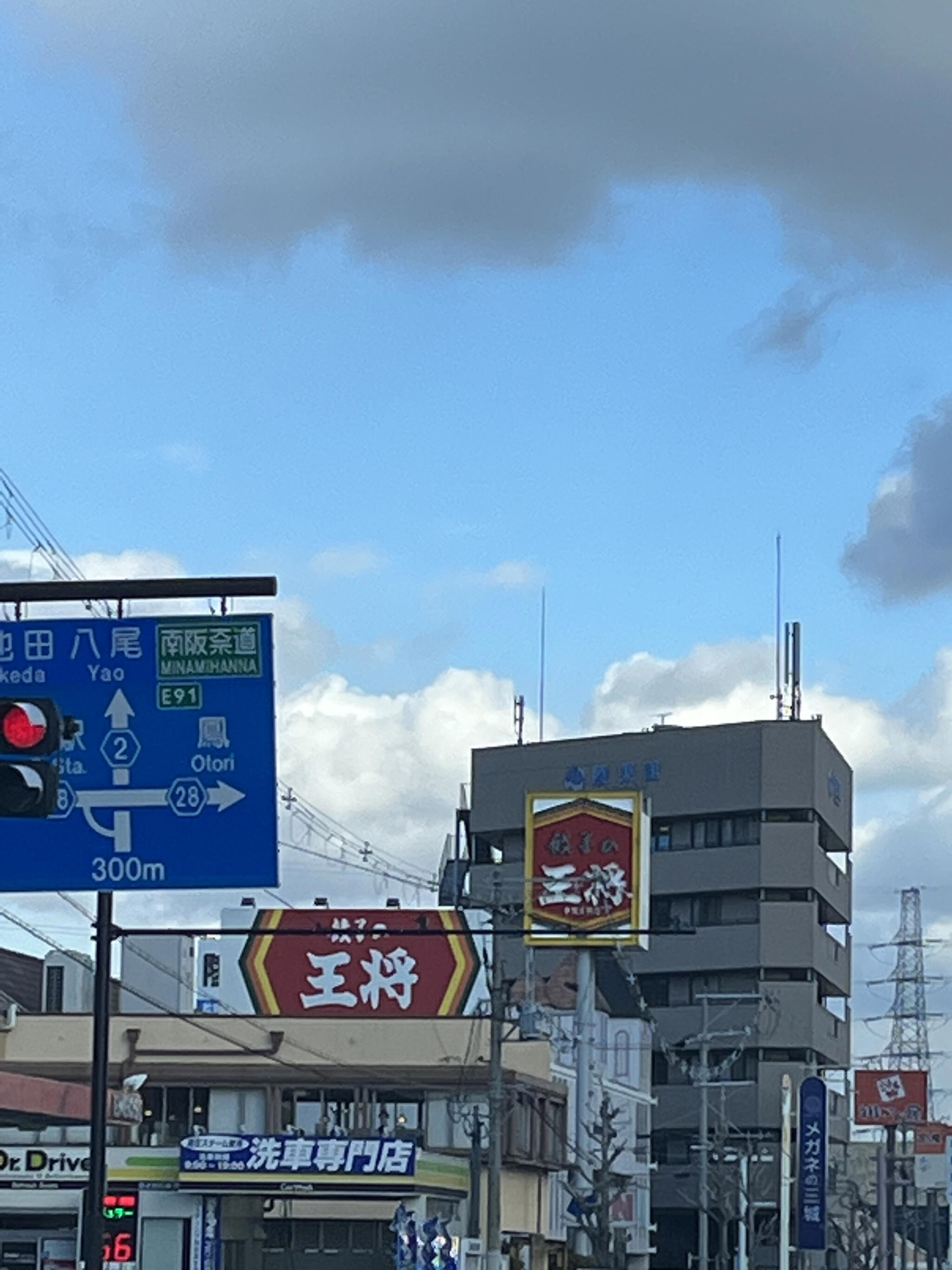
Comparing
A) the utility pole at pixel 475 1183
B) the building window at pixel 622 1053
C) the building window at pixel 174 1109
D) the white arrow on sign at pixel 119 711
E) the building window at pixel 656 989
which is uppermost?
the building window at pixel 656 989

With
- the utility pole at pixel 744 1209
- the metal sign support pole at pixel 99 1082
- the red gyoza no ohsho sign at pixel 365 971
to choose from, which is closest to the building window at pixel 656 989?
the utility pole at pixel 744 1209

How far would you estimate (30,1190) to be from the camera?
195ft

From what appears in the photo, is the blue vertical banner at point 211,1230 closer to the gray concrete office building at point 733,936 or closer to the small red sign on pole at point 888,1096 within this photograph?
the small red sign on pole at point 888,1096

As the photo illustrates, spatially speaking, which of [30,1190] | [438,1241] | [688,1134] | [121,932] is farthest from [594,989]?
[121,932]

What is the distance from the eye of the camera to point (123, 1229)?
58812 millimetres

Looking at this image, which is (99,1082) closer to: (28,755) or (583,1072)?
(28,755)

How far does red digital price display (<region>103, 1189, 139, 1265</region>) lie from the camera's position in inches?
2292

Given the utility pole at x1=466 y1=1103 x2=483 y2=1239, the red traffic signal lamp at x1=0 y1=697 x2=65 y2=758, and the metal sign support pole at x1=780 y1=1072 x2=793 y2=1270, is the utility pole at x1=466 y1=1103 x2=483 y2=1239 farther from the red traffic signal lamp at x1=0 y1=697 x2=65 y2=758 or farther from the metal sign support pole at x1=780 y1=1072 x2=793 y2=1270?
the red traffic signal lamp at x1=0 y1=697 x2=65 y2=758

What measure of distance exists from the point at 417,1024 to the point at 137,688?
1993 inches

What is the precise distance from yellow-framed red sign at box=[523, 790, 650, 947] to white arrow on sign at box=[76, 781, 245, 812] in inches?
2535

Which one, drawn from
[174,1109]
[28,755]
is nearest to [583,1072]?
[174,1109]

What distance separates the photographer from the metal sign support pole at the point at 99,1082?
852 inches

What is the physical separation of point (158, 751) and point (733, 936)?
93126mm

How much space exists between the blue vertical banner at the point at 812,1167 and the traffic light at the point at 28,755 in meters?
54.0
